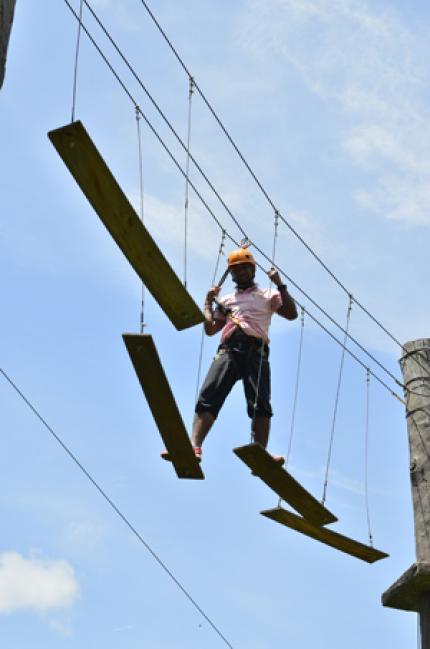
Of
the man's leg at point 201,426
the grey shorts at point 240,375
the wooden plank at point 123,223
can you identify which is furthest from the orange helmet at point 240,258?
the wooden plank at point 123,223

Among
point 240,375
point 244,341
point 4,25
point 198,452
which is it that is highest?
point 244,341

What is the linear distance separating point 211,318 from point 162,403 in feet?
4.83

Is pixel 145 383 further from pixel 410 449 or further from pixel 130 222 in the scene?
pixel 410 449

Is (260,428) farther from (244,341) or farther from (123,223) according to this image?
(123,223)

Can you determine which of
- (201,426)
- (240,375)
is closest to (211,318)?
(240,375)

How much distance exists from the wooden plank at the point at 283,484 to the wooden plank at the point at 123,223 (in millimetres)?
840

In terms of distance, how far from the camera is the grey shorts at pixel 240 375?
7281mm

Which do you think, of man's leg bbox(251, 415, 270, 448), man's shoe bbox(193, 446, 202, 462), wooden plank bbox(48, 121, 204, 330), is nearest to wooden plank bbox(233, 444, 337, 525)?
man's shoe bbox(193, 446, 202, 462)

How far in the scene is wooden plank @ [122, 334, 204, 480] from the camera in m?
5.70

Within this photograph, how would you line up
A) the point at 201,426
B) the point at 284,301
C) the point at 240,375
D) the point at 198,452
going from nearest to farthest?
the point at 198,452
the point at 201,426
the point at 284,301
the point at 240,375

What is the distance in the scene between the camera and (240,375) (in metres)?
7.39

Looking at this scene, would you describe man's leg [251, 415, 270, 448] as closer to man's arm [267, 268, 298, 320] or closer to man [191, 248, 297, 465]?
man [191, 248, 297, 465]

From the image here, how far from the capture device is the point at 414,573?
6766 mm

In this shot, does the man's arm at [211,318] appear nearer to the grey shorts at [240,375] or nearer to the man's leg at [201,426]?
the grey shorts at [240,375]
